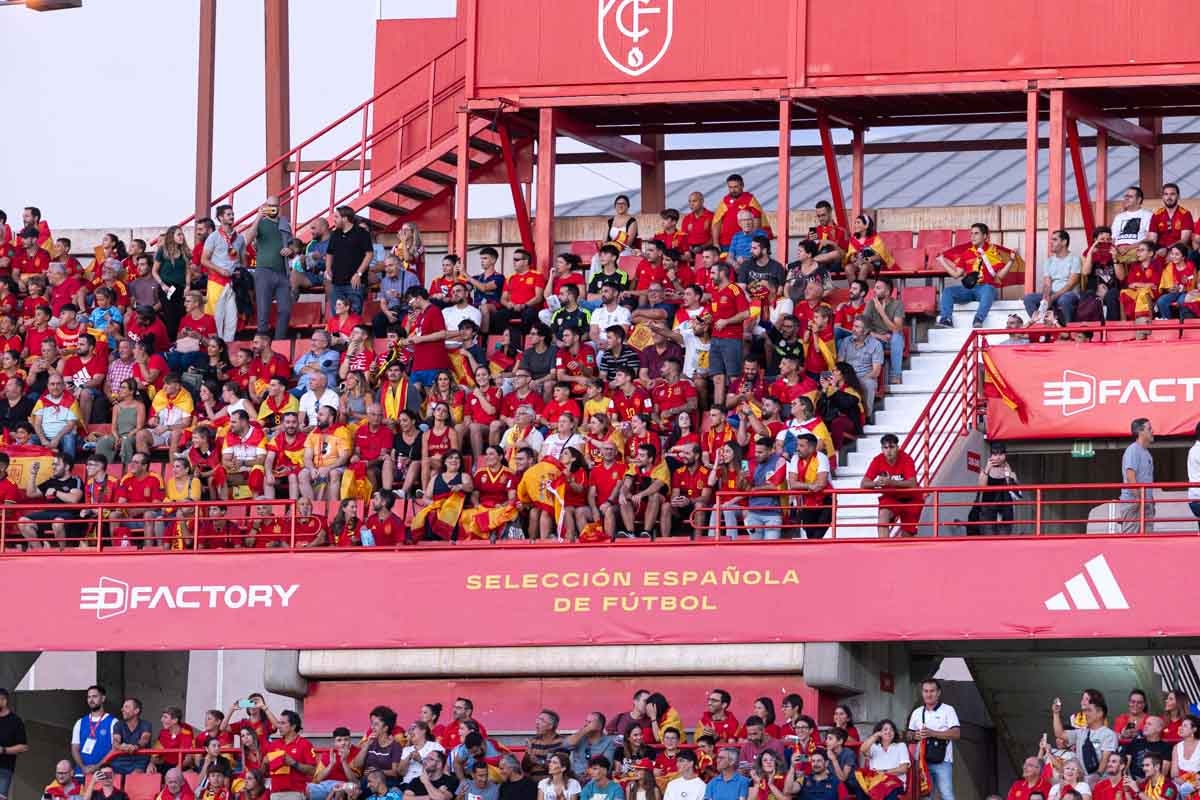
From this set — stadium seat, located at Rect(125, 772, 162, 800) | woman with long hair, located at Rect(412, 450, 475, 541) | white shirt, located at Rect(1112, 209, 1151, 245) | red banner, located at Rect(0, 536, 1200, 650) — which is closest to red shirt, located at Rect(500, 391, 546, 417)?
woman with long hair, located at Rect(412, 450, 475, 541)

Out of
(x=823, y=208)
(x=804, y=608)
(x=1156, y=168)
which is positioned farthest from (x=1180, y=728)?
(x=1156, y=168)

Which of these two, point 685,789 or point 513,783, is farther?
point 513,783

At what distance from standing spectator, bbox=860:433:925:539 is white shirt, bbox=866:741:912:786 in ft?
6.14

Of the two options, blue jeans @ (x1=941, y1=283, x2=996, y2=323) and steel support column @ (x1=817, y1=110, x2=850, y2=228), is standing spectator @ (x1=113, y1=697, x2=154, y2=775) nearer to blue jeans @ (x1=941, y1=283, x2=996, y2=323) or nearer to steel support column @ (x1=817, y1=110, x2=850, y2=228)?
blue jeans @ (x1=941, y1=283, x2=996, y2=323)

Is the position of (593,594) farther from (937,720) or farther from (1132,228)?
(1132,228)

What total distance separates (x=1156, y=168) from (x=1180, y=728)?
37.5ft

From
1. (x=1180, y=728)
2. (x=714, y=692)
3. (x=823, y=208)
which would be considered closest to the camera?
(x=1180, y=728)

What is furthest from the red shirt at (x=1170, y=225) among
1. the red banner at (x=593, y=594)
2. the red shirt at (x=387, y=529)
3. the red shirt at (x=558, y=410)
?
the red shirt at (x=387, y=529)

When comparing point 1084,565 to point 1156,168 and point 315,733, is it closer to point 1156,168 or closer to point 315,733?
point 315,733

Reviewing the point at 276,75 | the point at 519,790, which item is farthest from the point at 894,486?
the point at 276,75

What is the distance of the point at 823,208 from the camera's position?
28.6 m

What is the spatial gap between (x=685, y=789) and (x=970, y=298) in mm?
8083

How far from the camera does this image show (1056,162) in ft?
93.5

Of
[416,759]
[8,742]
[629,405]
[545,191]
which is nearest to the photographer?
[416,759]
